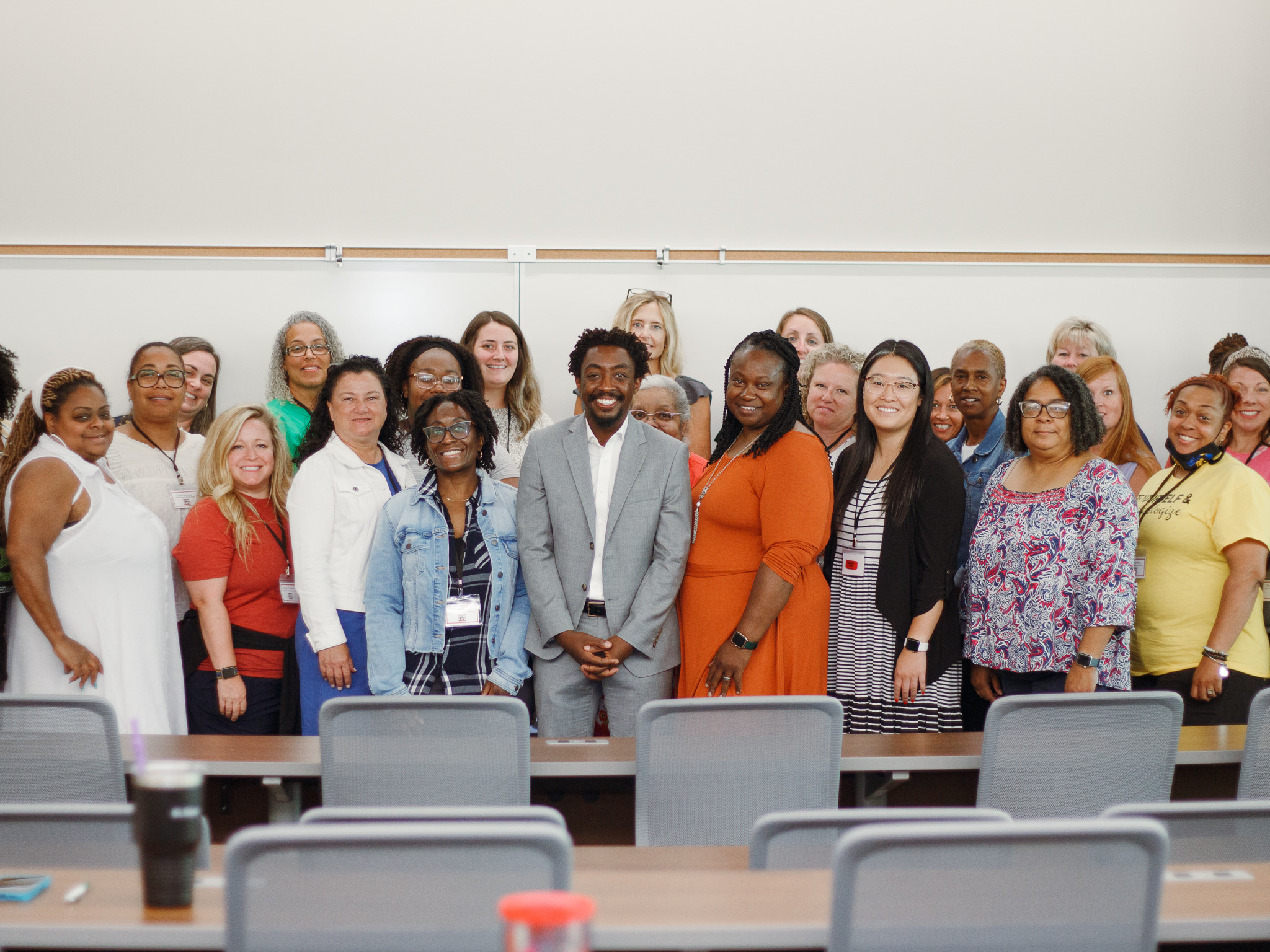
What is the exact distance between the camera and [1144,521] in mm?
3336

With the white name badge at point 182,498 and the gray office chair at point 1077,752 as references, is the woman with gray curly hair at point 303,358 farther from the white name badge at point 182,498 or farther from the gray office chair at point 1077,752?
the gray office chair at point 1077,752

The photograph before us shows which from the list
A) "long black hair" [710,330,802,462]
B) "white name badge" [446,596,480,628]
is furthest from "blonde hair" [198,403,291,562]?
"long black hair" [710,330,802,462]

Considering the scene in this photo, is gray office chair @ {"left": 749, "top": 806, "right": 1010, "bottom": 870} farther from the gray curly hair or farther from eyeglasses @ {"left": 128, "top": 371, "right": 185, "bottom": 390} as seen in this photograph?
the gray curly hair

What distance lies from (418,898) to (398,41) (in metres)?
5.23

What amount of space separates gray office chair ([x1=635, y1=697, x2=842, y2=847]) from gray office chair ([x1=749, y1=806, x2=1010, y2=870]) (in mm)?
403

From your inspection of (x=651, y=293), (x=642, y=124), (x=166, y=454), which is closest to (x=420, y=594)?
(x=166, y=454)

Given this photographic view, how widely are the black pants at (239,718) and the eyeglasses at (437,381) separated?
1.12 metres

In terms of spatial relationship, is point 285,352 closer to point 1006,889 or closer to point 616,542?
point 616,542

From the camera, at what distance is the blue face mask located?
3279 mm

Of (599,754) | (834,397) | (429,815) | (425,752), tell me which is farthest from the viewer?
(834,397)

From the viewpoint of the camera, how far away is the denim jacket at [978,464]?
134 inches

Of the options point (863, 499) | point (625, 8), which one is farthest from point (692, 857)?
point (625, 8)

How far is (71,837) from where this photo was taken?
162 centimetres

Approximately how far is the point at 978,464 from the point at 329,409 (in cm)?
243
